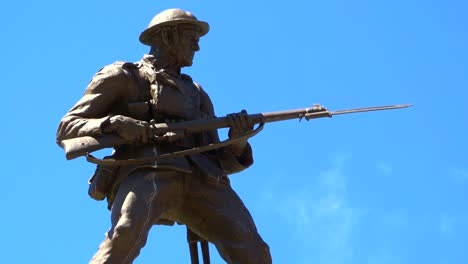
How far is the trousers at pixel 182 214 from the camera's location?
15.2m

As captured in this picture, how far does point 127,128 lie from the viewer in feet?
51.1

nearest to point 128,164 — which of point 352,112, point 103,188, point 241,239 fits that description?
point 103,188

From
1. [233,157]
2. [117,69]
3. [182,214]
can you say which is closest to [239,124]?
[233,157]

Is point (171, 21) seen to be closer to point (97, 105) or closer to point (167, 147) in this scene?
point (97, 105)

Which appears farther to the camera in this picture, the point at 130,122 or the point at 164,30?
the point at 164,30

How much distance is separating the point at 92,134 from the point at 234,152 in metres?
1.66

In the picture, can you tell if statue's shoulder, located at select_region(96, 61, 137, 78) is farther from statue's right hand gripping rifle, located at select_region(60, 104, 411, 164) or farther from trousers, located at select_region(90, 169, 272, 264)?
trousers, located at select_region(90, 169, 272, 264)

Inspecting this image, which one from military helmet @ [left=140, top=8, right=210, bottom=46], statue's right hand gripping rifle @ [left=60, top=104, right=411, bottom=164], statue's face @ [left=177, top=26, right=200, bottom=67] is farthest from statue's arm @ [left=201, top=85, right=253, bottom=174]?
military helmet @ [left=140, top=8, right=210, bottom=46]

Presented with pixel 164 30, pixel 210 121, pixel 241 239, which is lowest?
pixel 241 239

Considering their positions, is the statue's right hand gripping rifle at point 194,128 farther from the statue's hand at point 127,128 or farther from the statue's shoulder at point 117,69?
the statue's shoulder at point 117,69

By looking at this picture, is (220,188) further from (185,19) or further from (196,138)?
(185,19)

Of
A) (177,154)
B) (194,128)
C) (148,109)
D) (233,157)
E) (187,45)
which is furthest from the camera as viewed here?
(187,45)

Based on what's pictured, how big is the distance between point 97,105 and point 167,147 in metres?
0.84

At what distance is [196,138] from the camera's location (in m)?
16.3
